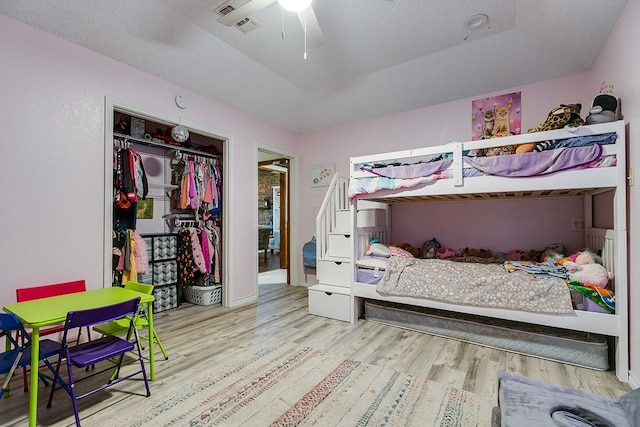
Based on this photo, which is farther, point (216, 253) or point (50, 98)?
point (216, 253)

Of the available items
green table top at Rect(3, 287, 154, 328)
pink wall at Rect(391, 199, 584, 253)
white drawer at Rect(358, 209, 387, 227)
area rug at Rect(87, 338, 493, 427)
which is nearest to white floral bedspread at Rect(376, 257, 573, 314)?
white drawer at Rect(358, 209, 387, 227)

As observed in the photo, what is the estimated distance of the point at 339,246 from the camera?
346 cm

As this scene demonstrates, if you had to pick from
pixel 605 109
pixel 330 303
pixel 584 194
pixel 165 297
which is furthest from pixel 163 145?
pixel 584 194

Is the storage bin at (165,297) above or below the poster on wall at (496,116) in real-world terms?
below

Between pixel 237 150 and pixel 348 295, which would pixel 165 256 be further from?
pixel 348 295

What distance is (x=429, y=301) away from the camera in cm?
276

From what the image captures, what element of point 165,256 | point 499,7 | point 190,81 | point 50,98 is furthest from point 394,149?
point 50,98

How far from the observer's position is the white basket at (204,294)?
386cm

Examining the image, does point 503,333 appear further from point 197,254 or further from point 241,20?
point 197,254

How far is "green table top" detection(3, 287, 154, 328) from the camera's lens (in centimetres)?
154

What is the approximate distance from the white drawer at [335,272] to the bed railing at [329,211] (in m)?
0.16

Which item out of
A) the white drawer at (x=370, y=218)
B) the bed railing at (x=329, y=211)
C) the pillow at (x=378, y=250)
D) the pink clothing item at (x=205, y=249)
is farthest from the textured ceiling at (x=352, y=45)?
the pillow at (x=378, y=250)

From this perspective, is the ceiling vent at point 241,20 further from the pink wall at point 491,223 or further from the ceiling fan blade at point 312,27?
the pink wall at point 491,223

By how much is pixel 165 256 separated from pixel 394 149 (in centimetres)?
329
